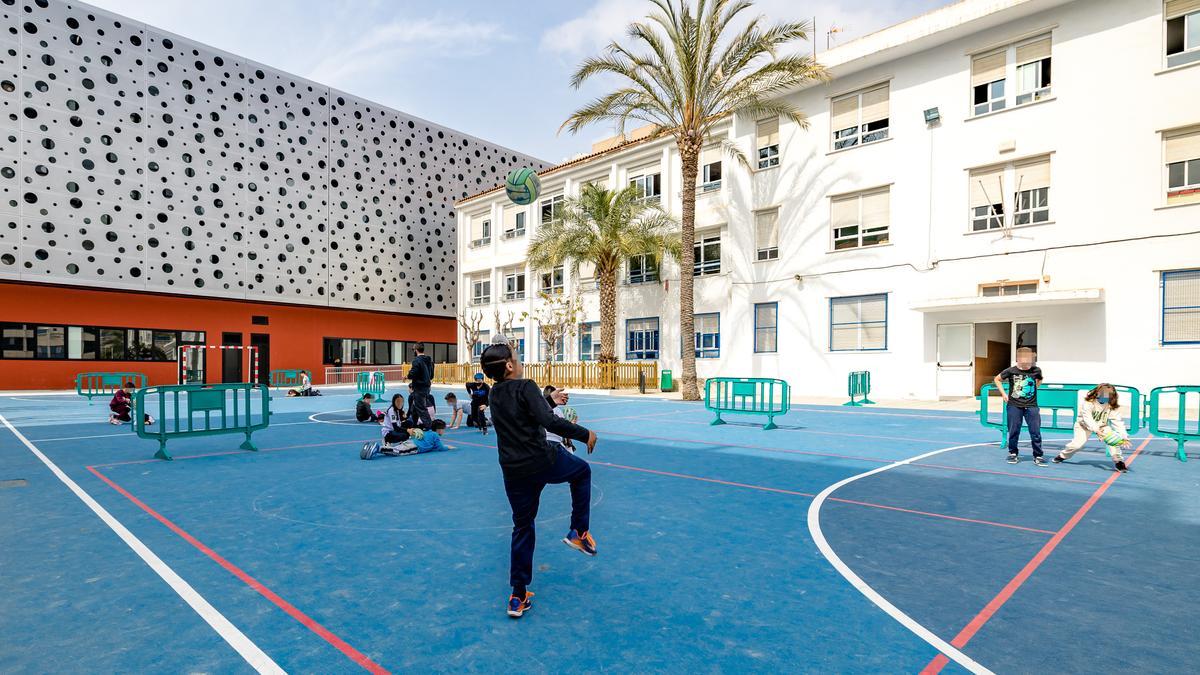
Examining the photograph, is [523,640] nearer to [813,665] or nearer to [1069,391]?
[813,665]

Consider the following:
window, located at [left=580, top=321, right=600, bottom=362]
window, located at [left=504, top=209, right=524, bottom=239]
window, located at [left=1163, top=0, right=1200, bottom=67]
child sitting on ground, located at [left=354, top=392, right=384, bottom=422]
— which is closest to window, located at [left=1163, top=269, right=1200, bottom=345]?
window, located at [left=1163, top=0, right=1200, bottom=67]

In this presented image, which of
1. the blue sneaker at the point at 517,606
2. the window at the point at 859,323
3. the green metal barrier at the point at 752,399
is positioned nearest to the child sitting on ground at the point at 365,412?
the green metal barrier at the point at 752,399

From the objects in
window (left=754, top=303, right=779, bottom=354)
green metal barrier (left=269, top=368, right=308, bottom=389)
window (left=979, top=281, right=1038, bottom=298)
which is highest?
window (left=979, top=281, right=1038, bottom=298)

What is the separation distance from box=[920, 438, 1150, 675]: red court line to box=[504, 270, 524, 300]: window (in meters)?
32.7

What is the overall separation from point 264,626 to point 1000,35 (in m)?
25.1

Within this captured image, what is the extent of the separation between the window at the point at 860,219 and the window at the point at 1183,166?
739 cm

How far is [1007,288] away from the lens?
19.4 m

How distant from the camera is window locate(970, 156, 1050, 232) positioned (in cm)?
1920

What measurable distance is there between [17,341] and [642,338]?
30.3m

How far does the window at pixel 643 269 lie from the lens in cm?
2970

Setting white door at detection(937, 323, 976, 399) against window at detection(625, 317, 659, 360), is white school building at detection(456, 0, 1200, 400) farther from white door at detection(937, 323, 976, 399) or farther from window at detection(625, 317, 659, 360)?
window at detection(625, 317, 659, 360)

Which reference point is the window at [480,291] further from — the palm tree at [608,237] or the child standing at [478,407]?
the child standing at [478,407]

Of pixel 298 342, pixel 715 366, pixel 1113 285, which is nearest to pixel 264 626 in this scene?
pixel 1113 285

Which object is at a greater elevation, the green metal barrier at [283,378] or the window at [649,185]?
the window at [649,185]
